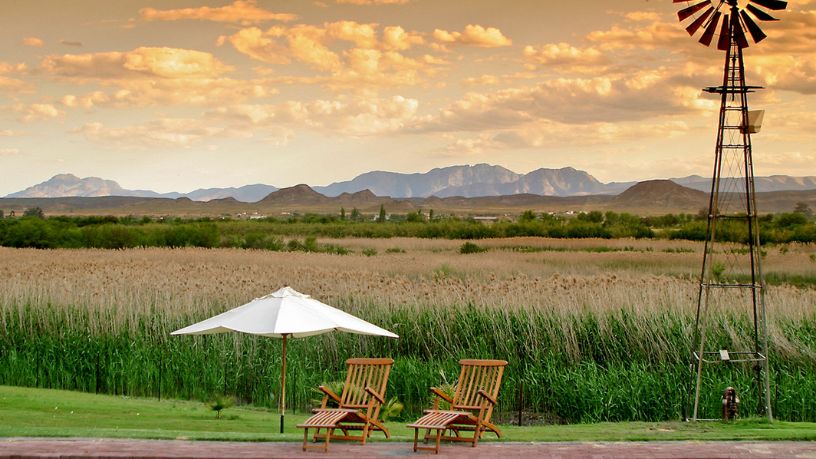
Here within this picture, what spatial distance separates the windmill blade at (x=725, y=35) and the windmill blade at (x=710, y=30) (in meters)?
0.14

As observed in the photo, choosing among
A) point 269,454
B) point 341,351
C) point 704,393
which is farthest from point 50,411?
point 704,393

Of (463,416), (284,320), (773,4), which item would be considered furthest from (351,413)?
(773,4)

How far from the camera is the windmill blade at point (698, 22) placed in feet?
61.8

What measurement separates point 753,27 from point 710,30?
2.65 ft

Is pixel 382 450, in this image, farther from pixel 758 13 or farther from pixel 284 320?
pixel 758 13

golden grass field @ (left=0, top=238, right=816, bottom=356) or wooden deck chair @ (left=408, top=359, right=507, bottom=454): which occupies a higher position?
golden grass field @ (left=0, top=238, right=816, bottom=356)

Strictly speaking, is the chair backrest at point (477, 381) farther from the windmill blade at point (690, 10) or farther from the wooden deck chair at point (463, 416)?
the windmill blade at point (690, 10)

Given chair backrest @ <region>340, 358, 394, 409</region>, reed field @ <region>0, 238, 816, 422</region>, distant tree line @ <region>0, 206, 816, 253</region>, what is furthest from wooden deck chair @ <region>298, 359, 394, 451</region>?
distant tree line @ <region>0, 206, 816, 253</region>

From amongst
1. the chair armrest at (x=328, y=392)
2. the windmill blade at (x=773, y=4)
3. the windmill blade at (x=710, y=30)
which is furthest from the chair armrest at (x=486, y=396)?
the windmill blade at (x=773, y=4)

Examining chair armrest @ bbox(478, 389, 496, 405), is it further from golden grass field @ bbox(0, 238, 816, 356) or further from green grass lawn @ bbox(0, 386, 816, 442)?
golden grass field @ bbox(0, 238, 816, 356)

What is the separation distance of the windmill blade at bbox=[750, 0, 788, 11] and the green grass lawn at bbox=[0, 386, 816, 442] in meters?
7.89

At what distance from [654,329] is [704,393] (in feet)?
9.99

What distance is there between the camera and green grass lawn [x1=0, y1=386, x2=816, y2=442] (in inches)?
564

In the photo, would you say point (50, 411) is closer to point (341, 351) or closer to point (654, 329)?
point (341, 351)
